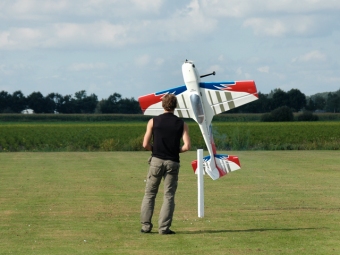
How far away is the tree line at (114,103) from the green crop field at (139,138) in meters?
22.4

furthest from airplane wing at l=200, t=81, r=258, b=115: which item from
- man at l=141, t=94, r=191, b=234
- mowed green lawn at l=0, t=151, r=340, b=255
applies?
man at l=141, t=94, r=191, b=234

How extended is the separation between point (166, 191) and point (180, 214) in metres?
2.15

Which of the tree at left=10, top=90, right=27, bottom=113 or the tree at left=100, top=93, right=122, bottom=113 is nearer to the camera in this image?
the tree at left=100, top=93, right=122, bottom=113

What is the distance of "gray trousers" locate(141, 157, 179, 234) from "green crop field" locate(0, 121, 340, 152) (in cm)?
2619

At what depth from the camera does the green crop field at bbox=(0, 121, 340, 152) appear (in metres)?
38.0

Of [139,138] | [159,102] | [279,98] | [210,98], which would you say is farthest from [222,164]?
[279,98]

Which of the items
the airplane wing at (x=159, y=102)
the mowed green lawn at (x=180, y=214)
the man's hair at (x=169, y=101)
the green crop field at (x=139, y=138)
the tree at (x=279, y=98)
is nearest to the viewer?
the mowed green lawn at (x=180, y=214)

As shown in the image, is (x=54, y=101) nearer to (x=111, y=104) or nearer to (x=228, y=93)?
(x=111, y=104)

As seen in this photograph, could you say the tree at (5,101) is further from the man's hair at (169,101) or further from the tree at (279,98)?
the man's hair at (169,101)

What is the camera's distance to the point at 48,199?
45.7 feet

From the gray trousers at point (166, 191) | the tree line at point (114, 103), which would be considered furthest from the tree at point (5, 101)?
the gray trousers at point (166, 191)

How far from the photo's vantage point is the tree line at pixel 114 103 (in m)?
75.2

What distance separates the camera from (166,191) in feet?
31.8

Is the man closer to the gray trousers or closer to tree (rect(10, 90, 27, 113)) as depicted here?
the gray trousers
